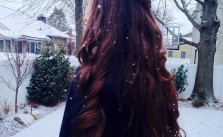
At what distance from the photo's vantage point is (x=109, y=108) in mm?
1239

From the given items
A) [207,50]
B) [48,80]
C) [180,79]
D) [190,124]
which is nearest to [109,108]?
[190,124]

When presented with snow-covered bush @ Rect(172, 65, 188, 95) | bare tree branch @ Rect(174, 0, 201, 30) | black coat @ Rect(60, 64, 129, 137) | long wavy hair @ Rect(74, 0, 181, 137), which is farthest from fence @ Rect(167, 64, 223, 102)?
black coat @ Rect(60, 64, 129, 137)

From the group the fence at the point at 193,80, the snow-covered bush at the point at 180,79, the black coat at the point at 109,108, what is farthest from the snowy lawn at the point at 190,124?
the black coat at the point at 109,108

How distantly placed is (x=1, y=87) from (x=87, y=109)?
650 centimetres

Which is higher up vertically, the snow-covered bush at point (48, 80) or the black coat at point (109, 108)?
the black coat at point (109, 108)

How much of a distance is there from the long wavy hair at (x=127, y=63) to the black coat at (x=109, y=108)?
0.8 inches

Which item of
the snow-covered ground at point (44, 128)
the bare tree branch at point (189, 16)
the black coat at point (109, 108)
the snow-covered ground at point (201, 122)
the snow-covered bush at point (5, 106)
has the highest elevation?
the bare tree branch at point (189, 16)

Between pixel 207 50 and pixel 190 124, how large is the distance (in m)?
4.22

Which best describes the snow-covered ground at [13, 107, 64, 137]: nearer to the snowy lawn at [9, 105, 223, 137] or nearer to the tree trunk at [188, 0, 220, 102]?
the snowy lawn at [9, 105, 223, 137]

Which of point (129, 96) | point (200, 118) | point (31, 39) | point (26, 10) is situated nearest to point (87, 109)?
point (129, 96)

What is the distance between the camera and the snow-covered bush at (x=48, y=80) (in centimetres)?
883

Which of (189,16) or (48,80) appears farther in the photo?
(189,16)

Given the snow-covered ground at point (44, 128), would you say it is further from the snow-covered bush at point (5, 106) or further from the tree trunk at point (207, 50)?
the tree trunk at point (207, 50)

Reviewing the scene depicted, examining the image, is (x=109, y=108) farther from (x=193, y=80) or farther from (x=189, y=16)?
(x=193, y=80)
